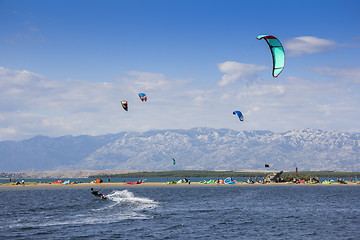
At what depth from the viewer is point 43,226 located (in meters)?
40.8

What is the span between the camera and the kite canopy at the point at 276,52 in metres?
45.9

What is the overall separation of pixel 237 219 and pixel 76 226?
17.4 metres

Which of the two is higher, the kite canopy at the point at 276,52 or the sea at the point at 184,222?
the kite canopy at the point at 276,52

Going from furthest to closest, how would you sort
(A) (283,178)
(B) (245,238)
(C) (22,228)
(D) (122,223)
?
(A) (283,178) → (D) (122,223) → (C) (22,228) → (B) (245,238)

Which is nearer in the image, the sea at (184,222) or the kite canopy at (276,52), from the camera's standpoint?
the sea at (184,222)

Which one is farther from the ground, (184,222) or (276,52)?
(276,52)

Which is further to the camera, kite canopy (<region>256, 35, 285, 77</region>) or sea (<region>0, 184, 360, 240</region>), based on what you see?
kite canopy (<region>256, 35, 285, 77</region>)

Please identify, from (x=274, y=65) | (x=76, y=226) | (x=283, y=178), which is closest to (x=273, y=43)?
(x=274, y=65)

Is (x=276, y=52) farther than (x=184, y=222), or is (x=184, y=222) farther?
(x=276, y=52)

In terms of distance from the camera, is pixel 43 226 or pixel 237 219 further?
pixel 237 219

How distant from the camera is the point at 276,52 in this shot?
47.2 metres

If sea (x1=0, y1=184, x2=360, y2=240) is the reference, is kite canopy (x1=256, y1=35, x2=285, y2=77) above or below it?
above

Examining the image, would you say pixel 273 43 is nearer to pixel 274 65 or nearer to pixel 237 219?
pixel 274 65

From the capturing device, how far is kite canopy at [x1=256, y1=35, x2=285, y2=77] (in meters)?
45.9
